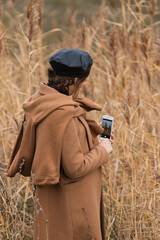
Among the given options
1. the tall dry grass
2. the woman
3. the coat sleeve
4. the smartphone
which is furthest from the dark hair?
the tall dry grass

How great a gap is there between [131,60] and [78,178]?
157cm

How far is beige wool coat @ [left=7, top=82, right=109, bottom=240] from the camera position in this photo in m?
1.35

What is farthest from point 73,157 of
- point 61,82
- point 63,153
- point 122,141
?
point 122,141

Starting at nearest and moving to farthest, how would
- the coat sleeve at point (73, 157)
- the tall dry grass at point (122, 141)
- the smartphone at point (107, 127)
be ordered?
the coat sleeve at point (73, 157), the smartphone at point (107, 127), the tall dry grass at point (122, 141)

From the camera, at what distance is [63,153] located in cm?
136

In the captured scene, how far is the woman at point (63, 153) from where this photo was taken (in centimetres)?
135

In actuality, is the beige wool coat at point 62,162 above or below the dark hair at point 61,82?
below

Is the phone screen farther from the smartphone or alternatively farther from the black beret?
the black beret

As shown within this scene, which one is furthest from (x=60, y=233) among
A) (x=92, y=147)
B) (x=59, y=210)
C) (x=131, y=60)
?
(x=131, y=60)

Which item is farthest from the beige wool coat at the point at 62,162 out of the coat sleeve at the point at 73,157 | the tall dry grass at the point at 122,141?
the tall dry grass at the point at 122,141

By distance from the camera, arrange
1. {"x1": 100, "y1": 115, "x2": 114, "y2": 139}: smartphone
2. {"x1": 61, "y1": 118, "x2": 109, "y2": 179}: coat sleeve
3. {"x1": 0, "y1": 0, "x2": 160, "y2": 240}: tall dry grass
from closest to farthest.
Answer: {"x1": 61, "y1": 118, "x2": 109, "y2": 179}: coat sleeve
{"x1": 100, "y1": 115, "x2": 114, "y2": 139}: smartphone
{"x1": 0, "y1": 0, "x2": 160, "y2": 240}: tall dry grass

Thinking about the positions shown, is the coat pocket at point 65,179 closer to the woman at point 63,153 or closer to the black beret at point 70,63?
the woman at point 63,153

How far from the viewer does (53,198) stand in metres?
1.51

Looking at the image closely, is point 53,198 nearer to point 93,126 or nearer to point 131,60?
point 93,126
